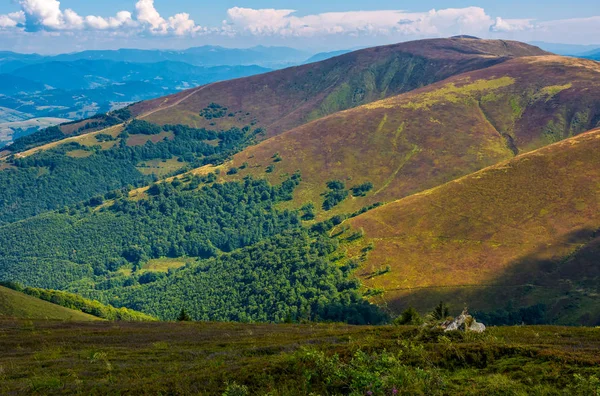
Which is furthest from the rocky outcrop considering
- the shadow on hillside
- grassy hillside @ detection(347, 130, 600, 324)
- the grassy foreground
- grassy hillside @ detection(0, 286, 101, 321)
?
the shadow on hillside

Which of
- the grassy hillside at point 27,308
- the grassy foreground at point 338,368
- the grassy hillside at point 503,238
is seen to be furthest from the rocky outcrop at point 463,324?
the grassy hillside at point 503,238

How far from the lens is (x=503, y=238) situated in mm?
146750

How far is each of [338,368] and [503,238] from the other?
466 feet

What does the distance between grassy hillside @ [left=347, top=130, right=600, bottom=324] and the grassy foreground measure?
9594 centimetres

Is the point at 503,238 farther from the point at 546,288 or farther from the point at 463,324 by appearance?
the point at 463,324

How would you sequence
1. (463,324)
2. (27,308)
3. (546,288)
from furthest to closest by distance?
(546,288) < (27,308) < (463,324)

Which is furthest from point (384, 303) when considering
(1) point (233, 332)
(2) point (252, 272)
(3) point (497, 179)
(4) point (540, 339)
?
(4) point (540, 339)

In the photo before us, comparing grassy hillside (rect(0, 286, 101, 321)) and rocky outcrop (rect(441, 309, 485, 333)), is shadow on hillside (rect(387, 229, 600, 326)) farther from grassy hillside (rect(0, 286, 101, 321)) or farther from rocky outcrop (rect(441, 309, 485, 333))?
rocky outcrop (rect(441, 309, 485, 333))

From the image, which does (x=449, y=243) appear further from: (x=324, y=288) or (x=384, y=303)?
(x=324, y=288)

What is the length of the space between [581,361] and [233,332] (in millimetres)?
32490

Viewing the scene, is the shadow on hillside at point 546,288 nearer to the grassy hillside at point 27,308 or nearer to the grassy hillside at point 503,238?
the grassy hillside at point 503,238

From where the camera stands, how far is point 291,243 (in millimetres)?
199000

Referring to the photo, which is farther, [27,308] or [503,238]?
[503,238]

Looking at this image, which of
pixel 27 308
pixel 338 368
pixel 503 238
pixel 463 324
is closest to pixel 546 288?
A: pixel 503 238
